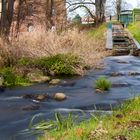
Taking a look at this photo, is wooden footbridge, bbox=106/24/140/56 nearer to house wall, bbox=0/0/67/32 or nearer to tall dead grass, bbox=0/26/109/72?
house wall, bbox=0/0/67/32

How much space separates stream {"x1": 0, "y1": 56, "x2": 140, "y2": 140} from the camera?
34.6 feet

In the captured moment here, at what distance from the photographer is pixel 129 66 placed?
74.9 ft

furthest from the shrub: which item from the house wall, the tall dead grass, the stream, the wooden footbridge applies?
the house wall

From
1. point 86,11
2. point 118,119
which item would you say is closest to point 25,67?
point 118,119

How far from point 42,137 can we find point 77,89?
8.00 metres

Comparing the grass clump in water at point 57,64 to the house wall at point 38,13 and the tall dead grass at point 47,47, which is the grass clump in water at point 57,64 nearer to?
the tall dead grass at point 47,47

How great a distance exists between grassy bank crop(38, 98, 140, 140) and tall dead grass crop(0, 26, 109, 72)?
35.3 ft

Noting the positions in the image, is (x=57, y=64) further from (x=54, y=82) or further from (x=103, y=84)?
(x=103, y=84)

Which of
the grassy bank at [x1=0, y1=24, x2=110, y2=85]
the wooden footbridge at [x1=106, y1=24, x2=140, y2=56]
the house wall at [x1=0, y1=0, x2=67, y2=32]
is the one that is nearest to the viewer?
the grassy bank at [x1=0, y1=24, x2=110, y2=85]

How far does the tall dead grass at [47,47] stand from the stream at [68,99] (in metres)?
1.32

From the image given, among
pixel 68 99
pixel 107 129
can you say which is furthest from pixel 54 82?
pixel 107 129

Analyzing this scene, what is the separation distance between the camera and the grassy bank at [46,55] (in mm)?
18750

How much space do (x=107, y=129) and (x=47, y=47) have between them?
13.0m

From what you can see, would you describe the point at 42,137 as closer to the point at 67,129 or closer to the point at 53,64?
the point at 67,129
